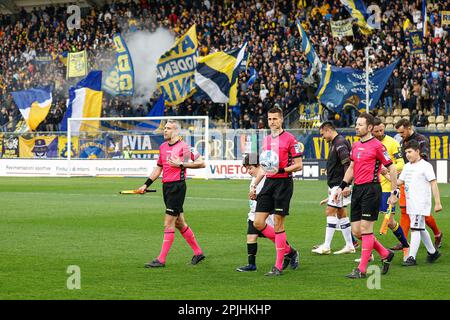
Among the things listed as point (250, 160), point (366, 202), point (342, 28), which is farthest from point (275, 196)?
point (342, 28)

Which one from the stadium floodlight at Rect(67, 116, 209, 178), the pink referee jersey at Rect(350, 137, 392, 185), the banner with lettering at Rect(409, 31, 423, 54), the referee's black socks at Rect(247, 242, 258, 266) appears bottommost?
the referee's black socks at Rect(247, 242, 258, 266)

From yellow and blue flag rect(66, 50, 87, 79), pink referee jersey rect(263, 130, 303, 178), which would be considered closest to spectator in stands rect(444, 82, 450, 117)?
yellow and blue flag rect(66, 50, 87, 79)

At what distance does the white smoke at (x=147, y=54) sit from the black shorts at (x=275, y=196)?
37819mm

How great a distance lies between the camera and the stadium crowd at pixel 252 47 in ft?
126

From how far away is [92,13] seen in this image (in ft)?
187

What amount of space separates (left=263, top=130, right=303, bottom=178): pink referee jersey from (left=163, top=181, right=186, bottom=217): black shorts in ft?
4.91

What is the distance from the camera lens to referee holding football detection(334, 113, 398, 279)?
1121cm

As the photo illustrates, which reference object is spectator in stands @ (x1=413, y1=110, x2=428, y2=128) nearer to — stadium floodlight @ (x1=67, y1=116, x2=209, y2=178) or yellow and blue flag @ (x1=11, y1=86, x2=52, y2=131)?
stadium floodlight @ (x1=67, y1=116, x2=209, y2=178)

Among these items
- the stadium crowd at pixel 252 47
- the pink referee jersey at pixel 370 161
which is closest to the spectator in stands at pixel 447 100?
the stadium crowd at pixel 252 47

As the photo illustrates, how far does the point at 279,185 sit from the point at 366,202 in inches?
46.3

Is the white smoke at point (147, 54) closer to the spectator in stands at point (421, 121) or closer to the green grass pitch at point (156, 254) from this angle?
the spectator in stands at point (421, 121)

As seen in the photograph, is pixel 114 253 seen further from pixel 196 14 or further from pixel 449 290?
pixel 196 14
